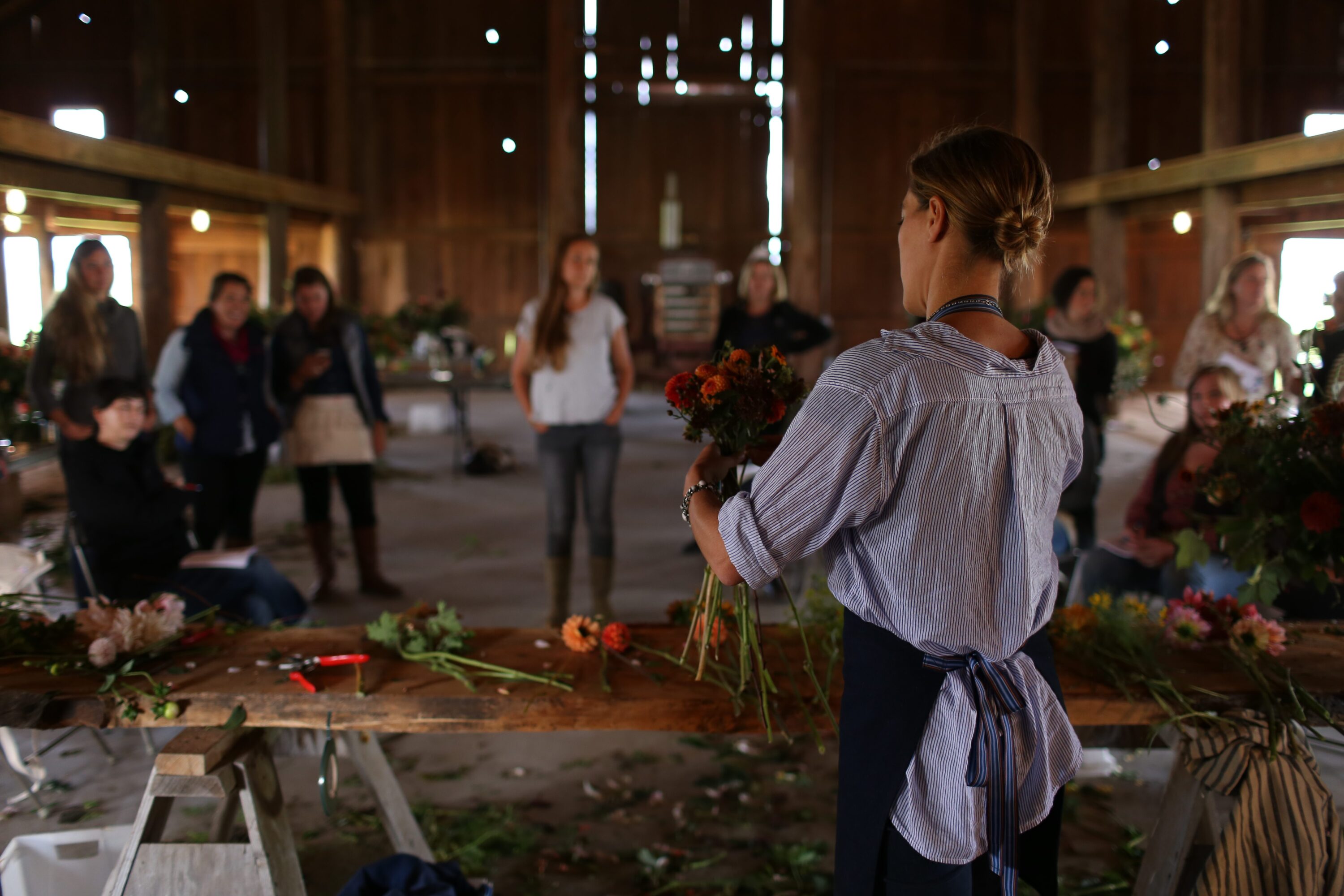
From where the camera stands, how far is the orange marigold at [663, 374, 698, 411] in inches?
70.3

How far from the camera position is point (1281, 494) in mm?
2336

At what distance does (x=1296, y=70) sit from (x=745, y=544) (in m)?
14.8

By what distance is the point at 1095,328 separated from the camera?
4.70 meters

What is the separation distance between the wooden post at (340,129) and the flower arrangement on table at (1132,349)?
883 cm

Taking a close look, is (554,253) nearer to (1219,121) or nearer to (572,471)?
(572,471)

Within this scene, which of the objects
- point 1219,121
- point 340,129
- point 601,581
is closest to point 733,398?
point 601,581

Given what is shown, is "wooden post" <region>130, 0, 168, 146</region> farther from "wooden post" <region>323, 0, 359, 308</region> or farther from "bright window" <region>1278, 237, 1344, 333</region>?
"bright window" <region>1278, 237, 1344, 333</region>

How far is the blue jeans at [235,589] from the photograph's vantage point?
3240mm

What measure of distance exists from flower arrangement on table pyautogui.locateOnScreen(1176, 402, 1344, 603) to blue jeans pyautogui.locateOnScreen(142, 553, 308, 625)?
267 centimetres

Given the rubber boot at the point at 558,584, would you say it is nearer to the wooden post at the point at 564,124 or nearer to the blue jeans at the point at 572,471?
the blue jeans at the point at 572,471

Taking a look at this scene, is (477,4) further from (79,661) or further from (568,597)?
(79,661)

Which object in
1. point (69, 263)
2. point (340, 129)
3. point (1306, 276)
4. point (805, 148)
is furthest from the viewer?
point (340, 129)

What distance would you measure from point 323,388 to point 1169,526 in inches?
131

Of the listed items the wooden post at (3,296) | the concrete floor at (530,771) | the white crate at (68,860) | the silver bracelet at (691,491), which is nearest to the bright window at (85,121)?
the wooden post at (3,296)
